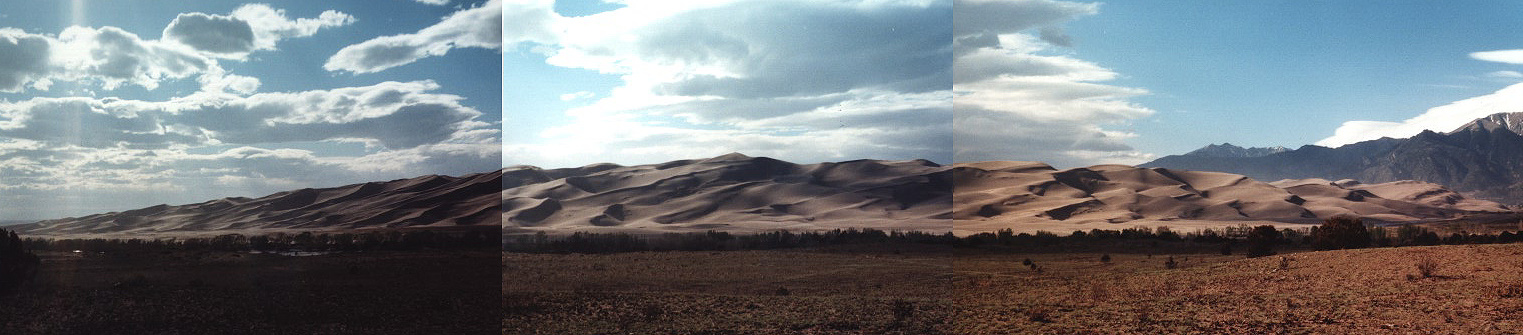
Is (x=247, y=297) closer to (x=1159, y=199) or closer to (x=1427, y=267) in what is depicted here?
(x=1427, y=267)

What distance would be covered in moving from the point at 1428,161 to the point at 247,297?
112 metres

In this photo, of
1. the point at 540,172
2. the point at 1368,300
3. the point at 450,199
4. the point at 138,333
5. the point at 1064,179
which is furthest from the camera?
the point at 1064,179

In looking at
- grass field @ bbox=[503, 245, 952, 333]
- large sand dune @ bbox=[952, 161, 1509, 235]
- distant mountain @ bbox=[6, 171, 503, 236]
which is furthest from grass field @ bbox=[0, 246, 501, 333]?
large sand dune @ bbox=[952, 161, 1509, 235]

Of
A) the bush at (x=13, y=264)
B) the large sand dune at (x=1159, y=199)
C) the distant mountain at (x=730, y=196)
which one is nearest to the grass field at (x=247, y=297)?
the bush at (x=13, y=264)

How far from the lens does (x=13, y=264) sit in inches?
489

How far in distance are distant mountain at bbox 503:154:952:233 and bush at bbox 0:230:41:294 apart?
6.74 metres

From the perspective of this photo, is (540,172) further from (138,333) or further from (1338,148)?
(1338,148)

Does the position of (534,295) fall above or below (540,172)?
below

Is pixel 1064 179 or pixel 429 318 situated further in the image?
pixel 1064 179

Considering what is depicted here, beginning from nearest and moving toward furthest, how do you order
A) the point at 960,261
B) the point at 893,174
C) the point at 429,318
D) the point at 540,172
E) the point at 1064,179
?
the point at 429,318, the point at 540,172, the point at 893,174, the point at 960,261, the point at 1064,179

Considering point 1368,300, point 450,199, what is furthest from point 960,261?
point 450,199

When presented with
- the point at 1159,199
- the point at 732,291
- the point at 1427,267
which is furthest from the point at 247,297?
the point at 1159,199

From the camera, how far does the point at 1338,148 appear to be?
390 ft

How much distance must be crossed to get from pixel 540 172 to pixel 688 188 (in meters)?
3.17
